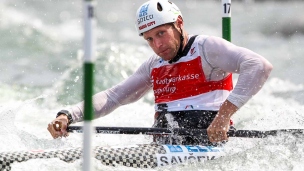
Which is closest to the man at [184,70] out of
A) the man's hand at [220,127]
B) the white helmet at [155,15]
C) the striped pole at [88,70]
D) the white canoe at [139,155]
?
the white helmet at [155,15]

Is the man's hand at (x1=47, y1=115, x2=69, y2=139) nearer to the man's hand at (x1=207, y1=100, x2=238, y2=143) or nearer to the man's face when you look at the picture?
the man's face

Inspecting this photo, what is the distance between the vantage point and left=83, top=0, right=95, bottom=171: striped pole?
10.1ft

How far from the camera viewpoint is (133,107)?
30.8 ft

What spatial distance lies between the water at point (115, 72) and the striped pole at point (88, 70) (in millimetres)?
1554

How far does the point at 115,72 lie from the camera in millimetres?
11367

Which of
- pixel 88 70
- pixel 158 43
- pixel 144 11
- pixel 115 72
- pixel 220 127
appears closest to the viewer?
pixel 88 70

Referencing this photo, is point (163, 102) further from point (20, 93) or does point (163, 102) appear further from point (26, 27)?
point (26, 27)

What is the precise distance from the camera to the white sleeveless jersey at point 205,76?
498 cm

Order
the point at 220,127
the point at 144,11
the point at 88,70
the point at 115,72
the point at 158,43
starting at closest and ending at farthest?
the point at 88,70
the point at 220,127
the point at 158,43
the point at 144,11
the point at 115,72

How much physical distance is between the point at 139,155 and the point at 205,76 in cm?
83

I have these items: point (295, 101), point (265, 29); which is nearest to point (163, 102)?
point (295, 101)

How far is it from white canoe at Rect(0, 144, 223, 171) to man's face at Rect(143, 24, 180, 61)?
72 cm

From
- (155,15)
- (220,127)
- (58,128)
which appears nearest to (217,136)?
(220,127)

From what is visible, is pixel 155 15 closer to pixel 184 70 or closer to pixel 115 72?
pixel 184 70
